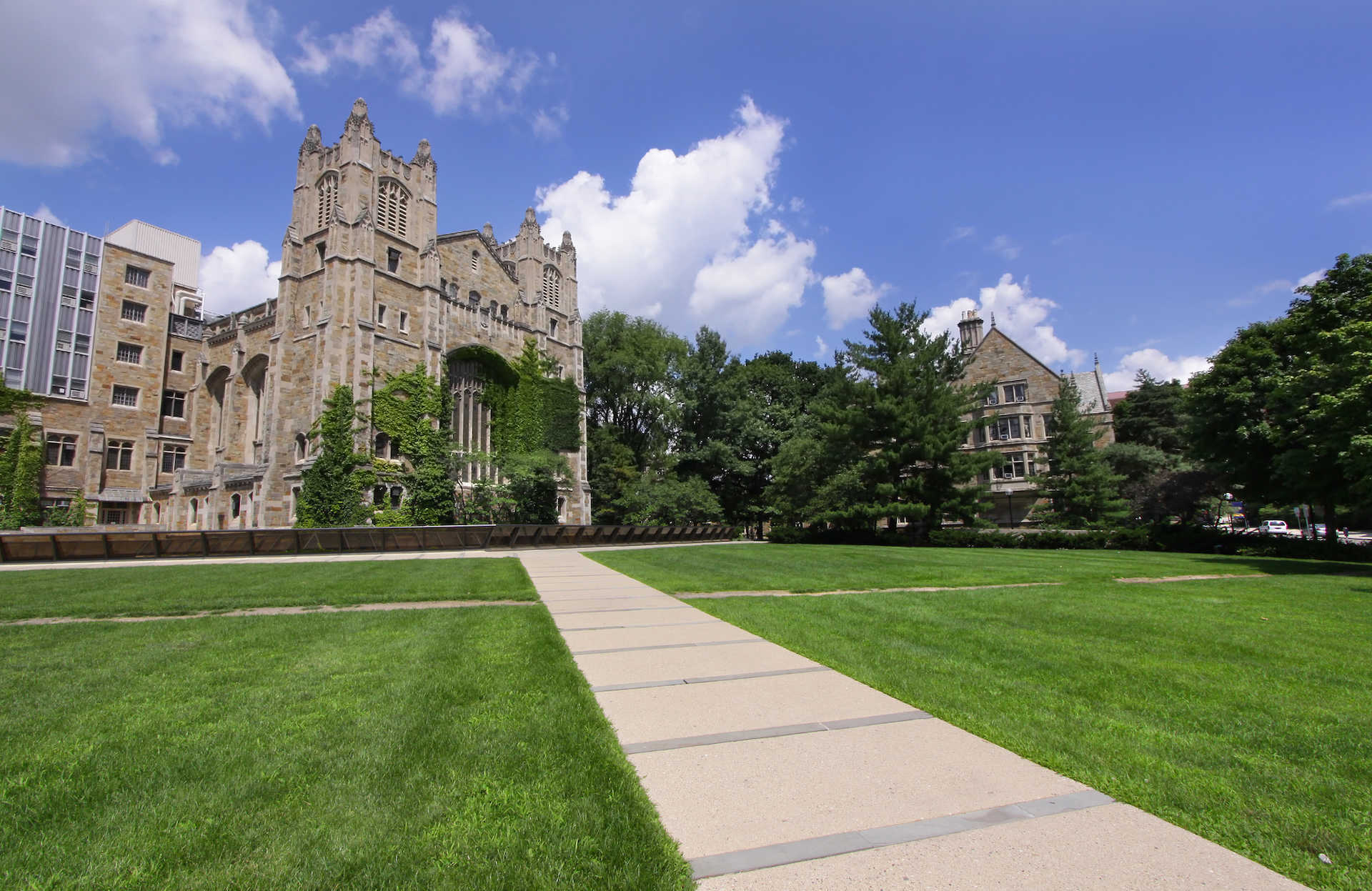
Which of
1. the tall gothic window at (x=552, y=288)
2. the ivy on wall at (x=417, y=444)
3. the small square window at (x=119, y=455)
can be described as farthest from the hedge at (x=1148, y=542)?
the small square window at (x=119, y=455)

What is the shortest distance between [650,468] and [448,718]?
123 ft

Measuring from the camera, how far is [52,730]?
12.1 ft

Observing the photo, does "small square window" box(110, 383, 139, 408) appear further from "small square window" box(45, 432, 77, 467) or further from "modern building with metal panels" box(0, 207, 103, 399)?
"small square window" box(45, 432, 77, 467)

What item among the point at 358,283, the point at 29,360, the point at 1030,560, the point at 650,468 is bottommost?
the point at 1030,560

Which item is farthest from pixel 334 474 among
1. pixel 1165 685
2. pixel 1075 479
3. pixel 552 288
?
pixel 1075 479

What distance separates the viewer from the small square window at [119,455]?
117ft

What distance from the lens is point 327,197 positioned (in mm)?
31391

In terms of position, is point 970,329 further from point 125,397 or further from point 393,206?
point 125,397

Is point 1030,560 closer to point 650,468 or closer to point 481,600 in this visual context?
point 481,600

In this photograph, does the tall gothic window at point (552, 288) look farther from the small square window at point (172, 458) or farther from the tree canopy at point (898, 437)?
the small square window at point (172, 458)

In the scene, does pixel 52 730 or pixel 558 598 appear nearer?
pixel 52 730

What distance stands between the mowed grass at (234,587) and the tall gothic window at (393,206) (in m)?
22.3

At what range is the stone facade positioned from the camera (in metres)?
43.0

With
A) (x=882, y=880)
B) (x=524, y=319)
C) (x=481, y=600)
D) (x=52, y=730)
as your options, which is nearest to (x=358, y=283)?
(x=524, y=319)
